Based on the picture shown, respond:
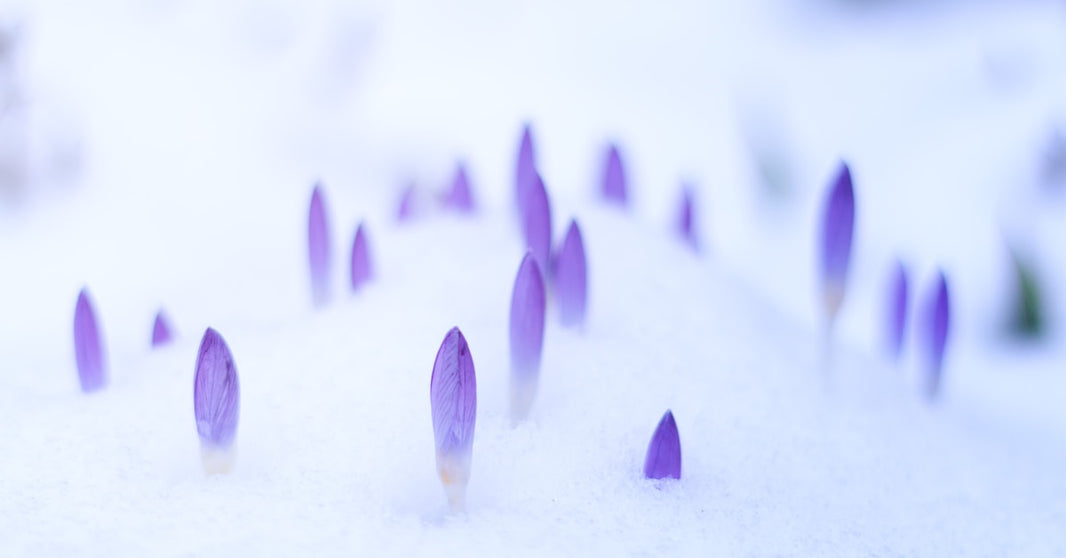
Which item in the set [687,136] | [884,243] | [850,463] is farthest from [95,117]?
[850,463]

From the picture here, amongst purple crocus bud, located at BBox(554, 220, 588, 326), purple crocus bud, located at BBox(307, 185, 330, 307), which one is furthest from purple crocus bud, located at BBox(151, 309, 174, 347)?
purple crocus bud, located at BBox(554, 220, 588, 326)

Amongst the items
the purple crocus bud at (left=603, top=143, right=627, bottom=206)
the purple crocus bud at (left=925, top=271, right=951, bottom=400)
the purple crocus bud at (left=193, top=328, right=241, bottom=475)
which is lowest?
the purple crocus bud at (left=193, top=328, right=241, bottom=475)

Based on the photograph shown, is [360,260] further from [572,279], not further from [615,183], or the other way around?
[615,183]

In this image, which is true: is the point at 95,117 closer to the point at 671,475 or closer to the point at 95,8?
the point at 95,8

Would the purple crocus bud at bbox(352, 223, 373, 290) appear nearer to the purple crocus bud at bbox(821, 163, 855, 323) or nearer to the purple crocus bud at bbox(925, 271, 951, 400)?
the purple crocus bud at bbox(821, 163, 855, 323)

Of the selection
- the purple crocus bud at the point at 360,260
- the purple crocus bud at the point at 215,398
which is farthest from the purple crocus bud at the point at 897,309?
the purple crocus bud at the point at 215,398
